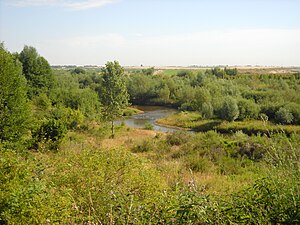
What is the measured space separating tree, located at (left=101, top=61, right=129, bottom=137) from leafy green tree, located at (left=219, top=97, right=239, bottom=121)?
15480 millimetres

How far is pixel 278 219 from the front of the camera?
3139 mm

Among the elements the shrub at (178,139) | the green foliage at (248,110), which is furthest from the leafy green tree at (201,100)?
the shrub at (178,139)

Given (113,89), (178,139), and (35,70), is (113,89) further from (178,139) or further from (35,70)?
(35,70)

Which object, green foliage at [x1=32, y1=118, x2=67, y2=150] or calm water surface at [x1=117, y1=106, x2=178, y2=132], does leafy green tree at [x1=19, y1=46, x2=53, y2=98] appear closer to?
calm water surface at [x1=117, y1=106, x2=178, y2=132]

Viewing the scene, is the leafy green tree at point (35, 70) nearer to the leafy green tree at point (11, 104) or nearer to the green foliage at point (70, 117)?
the green foliage at point (70, 117)

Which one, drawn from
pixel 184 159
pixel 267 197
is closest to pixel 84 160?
pixel 267 197

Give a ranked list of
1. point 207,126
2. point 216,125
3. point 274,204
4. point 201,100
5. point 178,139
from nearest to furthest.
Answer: point 274,204 → point 178,139 → point 216,125 → point 207,126 → point 201,100

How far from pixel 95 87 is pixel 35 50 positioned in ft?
60.3

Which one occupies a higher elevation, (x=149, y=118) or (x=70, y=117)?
(x=70, y=117)

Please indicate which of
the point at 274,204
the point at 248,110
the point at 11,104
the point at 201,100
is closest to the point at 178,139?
the point at 11,104

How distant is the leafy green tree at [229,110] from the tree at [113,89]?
15.5 metres

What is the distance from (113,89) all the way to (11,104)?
47.3ft

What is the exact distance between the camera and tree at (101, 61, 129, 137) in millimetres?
28266

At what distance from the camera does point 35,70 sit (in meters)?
36.7
